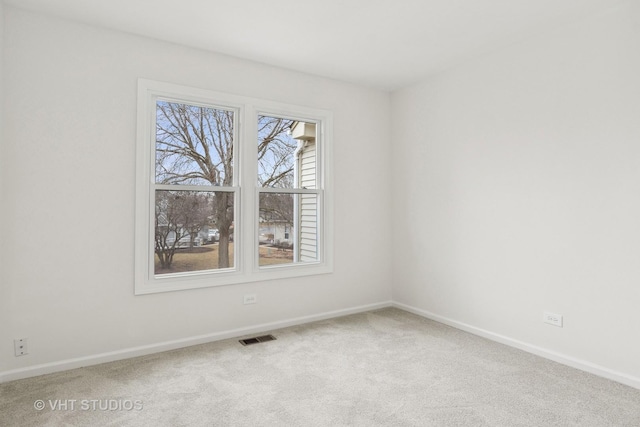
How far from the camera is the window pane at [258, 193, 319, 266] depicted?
384 cm

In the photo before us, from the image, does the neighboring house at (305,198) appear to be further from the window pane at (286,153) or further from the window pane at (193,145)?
the window pane at (193,145)

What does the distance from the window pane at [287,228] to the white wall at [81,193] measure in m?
0.41

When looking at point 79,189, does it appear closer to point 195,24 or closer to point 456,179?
point 195,24

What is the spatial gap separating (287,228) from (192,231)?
986 mm

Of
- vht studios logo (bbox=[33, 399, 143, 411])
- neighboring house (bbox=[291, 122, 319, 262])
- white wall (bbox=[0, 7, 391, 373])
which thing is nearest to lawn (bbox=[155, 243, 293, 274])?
white wall (bbox=[0, 7, 391, 373])

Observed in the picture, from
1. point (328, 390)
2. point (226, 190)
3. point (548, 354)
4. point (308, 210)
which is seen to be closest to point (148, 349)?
point (226, 190)

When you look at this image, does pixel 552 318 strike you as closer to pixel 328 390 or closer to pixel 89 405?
pixel 328 390

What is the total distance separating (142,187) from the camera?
3.14 m

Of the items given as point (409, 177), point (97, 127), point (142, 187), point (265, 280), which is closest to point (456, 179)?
point (409, 177)

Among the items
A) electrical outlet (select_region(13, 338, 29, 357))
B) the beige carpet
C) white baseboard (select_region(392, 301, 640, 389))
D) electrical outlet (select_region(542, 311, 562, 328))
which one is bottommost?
the beige carpet

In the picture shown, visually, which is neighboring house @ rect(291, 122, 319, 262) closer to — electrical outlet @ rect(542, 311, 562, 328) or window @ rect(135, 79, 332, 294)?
window @ rect(135, 79, 332, 294)

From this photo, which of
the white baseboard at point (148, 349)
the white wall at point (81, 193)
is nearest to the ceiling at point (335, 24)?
the white wall at point (81, 193)

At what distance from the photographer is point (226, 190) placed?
3564mm

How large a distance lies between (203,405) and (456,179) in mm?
2989
